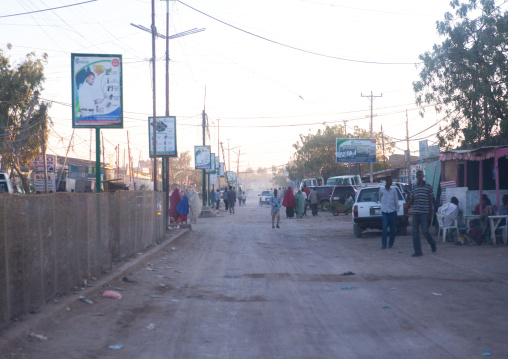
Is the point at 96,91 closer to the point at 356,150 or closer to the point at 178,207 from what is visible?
the point at 178,207

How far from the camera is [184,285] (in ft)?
29.8

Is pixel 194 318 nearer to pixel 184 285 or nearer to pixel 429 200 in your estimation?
pixel 184 285

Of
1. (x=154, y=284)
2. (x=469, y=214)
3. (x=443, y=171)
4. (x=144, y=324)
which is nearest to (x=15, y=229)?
(x=144, y=324)

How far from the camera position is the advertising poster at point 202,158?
3638 centimetres

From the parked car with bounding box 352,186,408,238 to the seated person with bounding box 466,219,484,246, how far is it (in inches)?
110

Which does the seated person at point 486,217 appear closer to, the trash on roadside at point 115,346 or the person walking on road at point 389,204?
the person walking on road at point 389,204

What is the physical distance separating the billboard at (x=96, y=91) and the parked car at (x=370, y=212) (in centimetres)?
883

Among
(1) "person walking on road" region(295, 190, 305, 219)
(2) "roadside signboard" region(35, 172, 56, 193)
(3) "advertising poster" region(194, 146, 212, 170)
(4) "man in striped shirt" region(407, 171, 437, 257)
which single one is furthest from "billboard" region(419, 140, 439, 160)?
(2) "roadside signboard" region(35, 172, 56, 193)

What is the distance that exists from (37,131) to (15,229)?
1101 inches

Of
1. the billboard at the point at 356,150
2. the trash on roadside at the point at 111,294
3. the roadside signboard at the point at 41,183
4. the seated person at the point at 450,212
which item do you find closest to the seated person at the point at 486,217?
the seated person at the point at 450,212

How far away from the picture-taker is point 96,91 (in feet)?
41.4

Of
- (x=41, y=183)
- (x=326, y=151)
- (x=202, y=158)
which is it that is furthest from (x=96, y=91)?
(x=326, y=151)

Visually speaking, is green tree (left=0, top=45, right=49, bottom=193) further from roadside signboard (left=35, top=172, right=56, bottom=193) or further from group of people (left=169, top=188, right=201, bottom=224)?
group of people (left=169, top=188, right=201, bottom=224)

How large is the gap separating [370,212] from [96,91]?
978 cm
